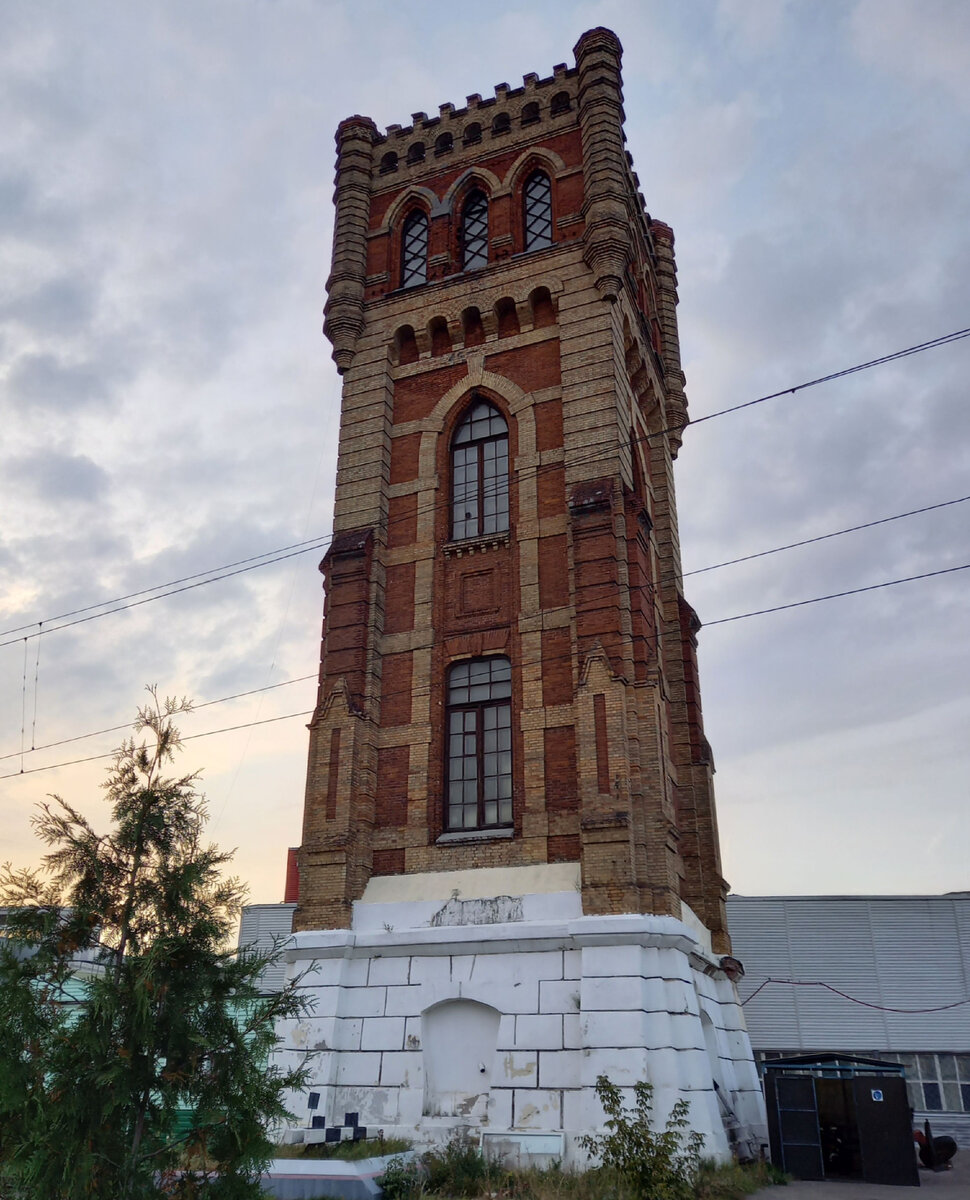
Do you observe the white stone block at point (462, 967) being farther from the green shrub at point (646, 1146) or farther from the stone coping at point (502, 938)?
the green shrub at point (646, 1146)

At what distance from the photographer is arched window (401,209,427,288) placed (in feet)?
78.7

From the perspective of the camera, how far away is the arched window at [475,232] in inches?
924

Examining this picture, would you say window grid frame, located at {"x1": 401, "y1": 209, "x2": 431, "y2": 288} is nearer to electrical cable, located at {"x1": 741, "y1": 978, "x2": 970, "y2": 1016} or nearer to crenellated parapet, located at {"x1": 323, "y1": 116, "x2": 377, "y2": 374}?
crenellated parapet, located at {"x1": 323, "y1": 116, "x2": 377, "y2": 374}

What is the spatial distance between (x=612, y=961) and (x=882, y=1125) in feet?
18.4

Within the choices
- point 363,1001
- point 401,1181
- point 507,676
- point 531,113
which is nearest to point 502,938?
point 363,1001

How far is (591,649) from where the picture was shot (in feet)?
58.1

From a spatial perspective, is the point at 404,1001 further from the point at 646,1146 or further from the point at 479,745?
the point at 646,1146

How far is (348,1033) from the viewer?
16594mm

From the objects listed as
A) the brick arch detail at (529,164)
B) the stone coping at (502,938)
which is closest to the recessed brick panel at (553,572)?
the stone coping at (502,938)

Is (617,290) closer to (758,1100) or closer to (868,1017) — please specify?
(758,1100)

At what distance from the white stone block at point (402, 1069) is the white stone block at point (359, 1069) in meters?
0.13

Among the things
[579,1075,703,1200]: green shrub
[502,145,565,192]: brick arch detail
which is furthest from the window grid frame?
[579,1075,703,1200]: green shrub

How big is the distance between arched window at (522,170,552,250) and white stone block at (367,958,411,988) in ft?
48.9

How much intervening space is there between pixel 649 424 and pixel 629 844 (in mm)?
12550
